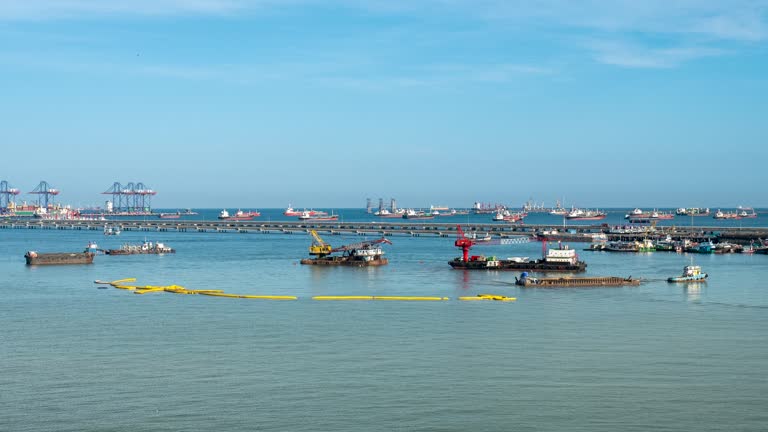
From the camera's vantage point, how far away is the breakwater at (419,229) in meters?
113

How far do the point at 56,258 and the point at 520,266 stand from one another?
3912cm

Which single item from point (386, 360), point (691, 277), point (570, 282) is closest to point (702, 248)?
point (691, 277)

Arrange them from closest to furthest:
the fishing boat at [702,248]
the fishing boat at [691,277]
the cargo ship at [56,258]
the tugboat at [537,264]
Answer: the fishing boat at [691,277] < the tugboat at [537,264] < the cargo ship at [56,258] < the fishing boat at [702,248]

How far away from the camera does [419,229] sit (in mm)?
144375

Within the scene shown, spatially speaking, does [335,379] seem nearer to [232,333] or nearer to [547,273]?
[232,333]

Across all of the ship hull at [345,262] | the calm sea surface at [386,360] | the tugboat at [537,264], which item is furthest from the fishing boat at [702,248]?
the calm sea surface at [386,360]

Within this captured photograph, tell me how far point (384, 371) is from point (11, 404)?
36.8ft

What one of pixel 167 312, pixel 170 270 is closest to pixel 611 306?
pixel 167 312

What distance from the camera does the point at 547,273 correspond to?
66688mm

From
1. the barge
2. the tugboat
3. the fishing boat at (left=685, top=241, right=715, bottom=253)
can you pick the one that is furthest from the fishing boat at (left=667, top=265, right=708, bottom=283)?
the fishing boat at (left=685, top=241, right=715, bottom=253)

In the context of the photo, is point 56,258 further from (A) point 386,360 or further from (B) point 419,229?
(B) point 419,229

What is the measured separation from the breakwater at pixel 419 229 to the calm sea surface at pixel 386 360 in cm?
5947

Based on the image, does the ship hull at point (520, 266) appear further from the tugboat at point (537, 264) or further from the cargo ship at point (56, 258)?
the cargo ship at point (56, 258)

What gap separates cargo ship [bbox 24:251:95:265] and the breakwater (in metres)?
63.2
